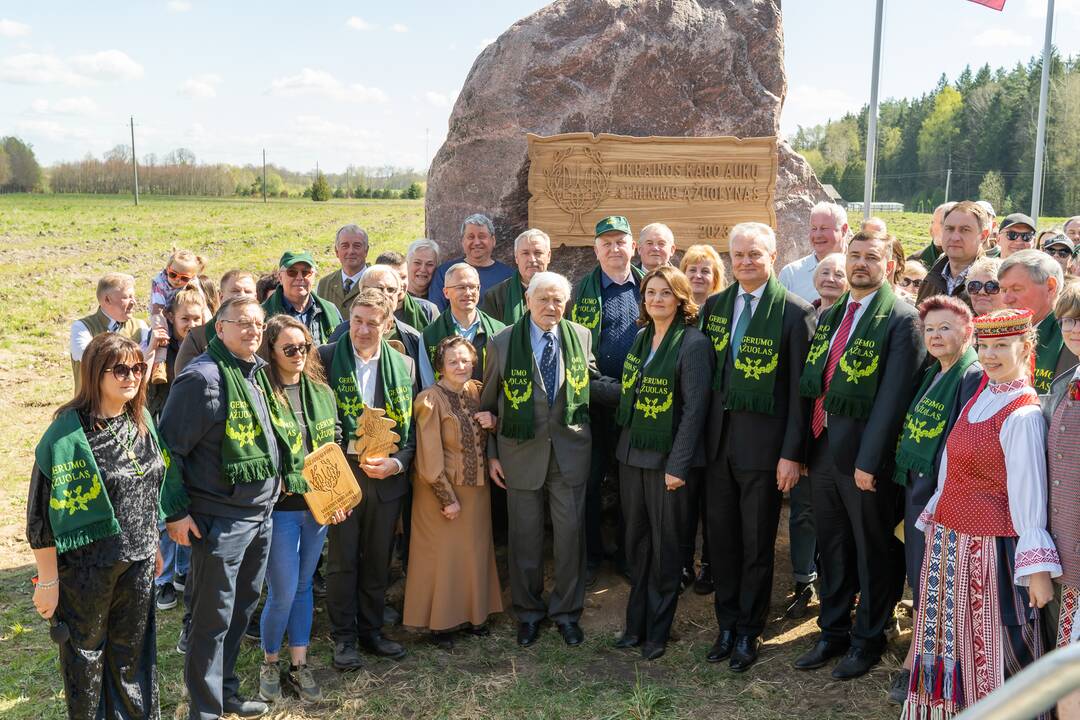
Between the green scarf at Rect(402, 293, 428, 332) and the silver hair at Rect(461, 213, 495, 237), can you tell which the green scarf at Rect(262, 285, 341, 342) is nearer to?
the green scarf at Rect(402, 293, 428, 332)

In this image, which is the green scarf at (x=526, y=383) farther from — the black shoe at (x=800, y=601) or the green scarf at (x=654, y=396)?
the black shoe at (x=800, y=601)

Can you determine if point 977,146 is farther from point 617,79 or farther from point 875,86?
point 617,79

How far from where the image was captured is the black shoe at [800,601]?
4922mm

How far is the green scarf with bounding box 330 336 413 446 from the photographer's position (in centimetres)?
425

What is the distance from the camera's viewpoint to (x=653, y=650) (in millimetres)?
4527

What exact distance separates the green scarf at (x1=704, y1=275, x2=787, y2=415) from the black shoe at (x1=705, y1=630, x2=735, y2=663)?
4.04 feet

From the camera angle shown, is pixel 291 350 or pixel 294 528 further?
pixel 294 528

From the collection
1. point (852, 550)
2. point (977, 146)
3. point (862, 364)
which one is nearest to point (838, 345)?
point (862, 364)

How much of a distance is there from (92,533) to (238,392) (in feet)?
2.47

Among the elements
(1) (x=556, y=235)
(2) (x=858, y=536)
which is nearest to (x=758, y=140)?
(1) (x=556, y=235)

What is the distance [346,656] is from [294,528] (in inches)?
33.7

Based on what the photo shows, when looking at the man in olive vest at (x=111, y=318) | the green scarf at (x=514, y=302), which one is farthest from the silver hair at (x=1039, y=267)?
the man in olive vest at (x=111, y=318)

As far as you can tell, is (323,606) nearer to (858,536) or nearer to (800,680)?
(800,680)

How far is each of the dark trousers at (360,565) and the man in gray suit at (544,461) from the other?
654 mm
